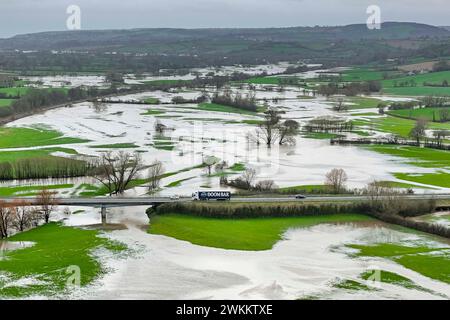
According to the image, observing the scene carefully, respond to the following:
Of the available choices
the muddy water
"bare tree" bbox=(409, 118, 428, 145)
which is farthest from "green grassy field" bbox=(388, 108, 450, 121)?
the muddy water

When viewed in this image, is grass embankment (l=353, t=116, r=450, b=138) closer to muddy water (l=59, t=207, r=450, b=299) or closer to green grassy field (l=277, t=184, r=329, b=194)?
green grassy field (l=277, t=184, r=329, b=194)

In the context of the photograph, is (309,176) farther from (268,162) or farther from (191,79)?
(191,79)

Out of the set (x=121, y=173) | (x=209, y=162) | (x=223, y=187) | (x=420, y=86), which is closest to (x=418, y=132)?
(x=209, y=162)

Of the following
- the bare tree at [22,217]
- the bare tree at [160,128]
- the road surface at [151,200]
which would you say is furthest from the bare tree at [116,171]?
the bare tree at [160,128]

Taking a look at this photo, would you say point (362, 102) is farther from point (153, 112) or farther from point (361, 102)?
point (153, 112)

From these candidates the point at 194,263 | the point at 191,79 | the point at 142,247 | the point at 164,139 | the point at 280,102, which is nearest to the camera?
the point at 194,263
